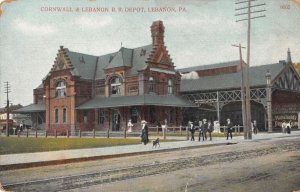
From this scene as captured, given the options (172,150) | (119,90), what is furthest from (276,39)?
(119,90)

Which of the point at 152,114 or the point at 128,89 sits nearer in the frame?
the point at 128,89

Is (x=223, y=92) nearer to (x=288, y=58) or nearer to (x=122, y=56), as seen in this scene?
(x=122, y=56)

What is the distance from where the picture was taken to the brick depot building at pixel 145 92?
1410cm

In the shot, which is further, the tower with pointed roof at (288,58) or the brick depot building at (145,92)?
the brick depot building at (145,92)

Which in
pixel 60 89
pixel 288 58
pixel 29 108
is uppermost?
pixel 60 89

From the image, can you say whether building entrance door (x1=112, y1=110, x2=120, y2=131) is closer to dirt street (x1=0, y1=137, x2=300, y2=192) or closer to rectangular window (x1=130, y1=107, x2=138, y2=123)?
rectangular window (x1=130, y1=107, x2=138, y2=123)

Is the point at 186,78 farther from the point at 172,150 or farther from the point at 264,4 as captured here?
the point at 264,4

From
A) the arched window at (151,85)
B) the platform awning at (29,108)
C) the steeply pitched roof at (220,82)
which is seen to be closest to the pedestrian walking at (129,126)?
the arched window at (151,85)

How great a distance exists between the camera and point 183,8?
7.58 m

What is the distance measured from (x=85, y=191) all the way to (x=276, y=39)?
4.91 meters

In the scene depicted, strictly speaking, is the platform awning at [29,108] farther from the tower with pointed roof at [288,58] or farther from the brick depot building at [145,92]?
the tower with pointed roof at [288,58]

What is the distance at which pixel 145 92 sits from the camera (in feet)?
89.9

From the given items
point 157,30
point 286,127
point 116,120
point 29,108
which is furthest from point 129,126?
point 157,30

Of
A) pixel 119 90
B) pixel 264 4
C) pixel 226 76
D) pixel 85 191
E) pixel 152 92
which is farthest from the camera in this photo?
pixel 226 76
